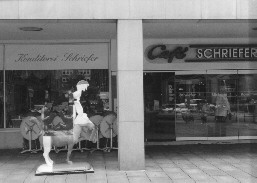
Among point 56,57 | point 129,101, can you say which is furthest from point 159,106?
point 129,101

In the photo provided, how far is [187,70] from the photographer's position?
514 inches

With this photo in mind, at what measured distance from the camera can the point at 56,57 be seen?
41.7ft

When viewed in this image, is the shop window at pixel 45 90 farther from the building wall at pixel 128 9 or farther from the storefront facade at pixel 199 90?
the building wall at pixel 128 9

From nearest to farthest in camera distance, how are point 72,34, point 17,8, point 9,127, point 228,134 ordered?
1. point 17,8
2. point 72,34
3. point 9,127
4. point 228,134

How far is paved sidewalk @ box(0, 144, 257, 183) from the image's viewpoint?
8062 mm

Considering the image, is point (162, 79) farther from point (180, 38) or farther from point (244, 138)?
point (244, 138)

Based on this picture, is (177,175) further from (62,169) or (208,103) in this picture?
(208,103)

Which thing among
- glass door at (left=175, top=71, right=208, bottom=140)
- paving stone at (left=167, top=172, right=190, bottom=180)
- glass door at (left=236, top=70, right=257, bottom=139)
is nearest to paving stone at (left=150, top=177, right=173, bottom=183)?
paving stone at (left=167, top=172, right=190, bottom=180)

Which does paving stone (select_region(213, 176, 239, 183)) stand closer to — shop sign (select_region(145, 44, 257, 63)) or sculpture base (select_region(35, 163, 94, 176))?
sculpture base (select_region(35, 163, 94, 176))

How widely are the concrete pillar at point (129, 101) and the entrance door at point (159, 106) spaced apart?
13.7 feet

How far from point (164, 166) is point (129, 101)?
1.73 meters

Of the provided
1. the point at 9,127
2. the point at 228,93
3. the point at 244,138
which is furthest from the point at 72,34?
the point at 244,138

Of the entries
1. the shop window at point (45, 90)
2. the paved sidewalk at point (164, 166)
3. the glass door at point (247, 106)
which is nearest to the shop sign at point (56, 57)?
the shop window at point (45, 90)

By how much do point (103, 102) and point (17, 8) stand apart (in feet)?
16.4
